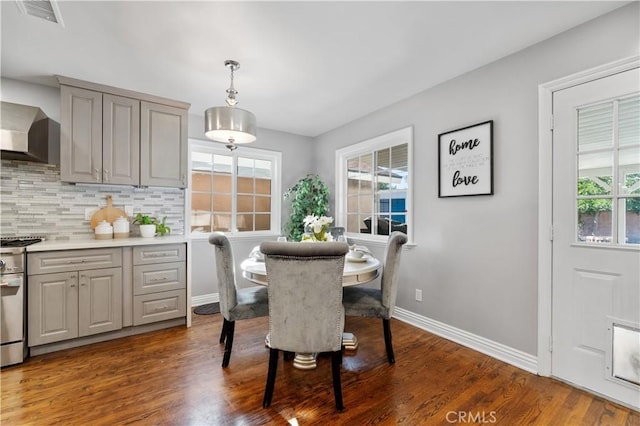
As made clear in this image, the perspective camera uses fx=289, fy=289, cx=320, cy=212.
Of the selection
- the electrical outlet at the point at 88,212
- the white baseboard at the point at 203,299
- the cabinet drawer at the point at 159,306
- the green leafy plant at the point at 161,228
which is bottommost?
the white baseboard at the point at 203,299

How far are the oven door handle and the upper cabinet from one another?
0.95 meters

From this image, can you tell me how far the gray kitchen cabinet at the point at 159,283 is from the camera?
2795 millimetres

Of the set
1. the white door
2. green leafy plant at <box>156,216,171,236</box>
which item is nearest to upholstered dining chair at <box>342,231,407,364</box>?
the white door

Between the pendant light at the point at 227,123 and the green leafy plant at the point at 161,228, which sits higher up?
the pendant light at the point at 227,123

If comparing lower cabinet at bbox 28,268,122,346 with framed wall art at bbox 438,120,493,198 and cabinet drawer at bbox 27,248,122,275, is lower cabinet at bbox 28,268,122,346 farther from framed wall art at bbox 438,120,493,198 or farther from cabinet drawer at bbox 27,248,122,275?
framed wall art at bbox 438,120,493,198

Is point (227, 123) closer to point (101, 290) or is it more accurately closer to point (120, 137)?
point (120, 137)

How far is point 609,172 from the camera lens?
1.85 meters

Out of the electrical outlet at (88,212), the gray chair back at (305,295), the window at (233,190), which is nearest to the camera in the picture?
the gray chair back at (305,295)

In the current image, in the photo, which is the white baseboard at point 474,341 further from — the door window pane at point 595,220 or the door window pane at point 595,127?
the door window pane at point 595,127

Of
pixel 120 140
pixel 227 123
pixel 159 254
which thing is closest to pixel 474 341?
pixel 227 123

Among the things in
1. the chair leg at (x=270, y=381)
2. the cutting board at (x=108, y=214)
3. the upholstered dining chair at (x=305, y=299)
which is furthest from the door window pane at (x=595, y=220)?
the cutting board at (x=108, y=214)

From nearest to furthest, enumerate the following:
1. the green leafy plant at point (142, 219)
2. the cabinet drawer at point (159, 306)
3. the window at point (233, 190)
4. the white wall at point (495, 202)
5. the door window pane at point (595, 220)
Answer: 1. the door window pane at point (595, 220)
2. the white wall at point (495, 202)
3. the cabinet drawer at point (159, 306)
4. the green leafy plant at point (142, 219)
5. the window at point (233, 190)

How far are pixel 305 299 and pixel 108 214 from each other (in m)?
2.67

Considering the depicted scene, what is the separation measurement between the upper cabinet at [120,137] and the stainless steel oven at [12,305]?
31.1 inches
